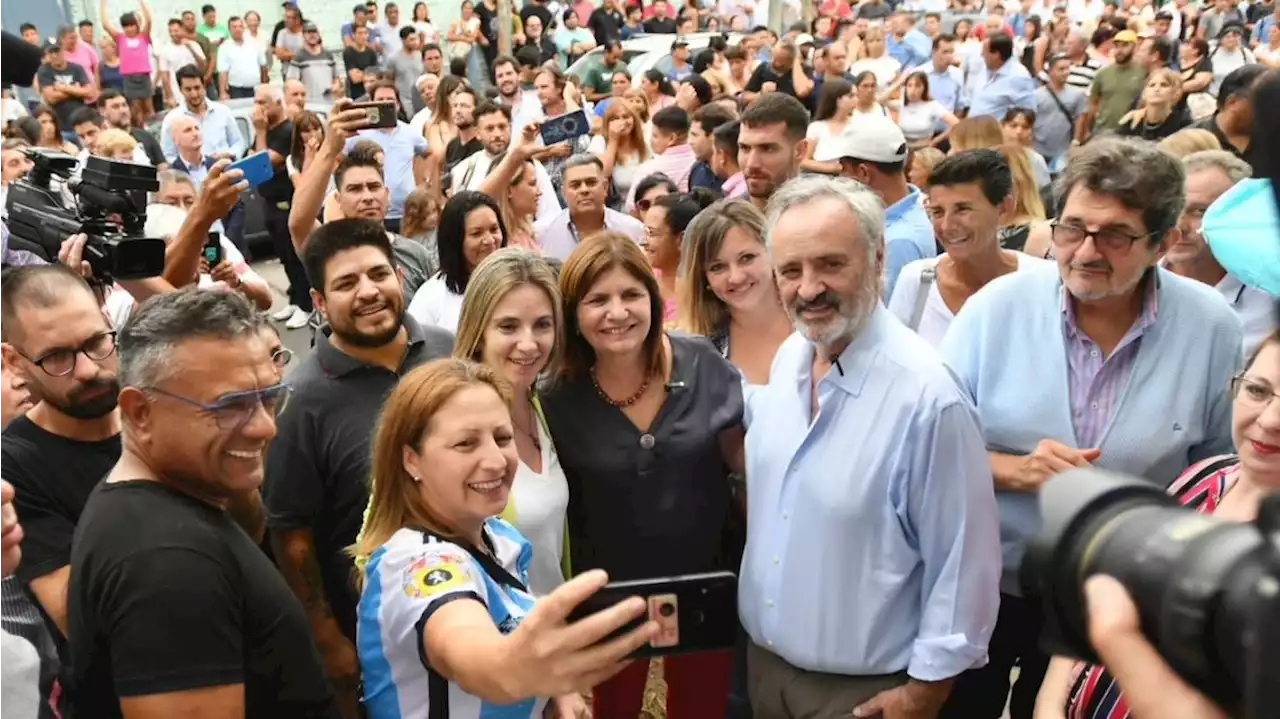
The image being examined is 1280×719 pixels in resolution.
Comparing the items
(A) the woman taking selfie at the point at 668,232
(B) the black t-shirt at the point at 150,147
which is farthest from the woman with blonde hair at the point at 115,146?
(A) the woman taking selfie at the point at 668,232

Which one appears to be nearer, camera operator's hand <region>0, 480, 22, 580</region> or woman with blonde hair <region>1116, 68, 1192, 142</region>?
camera operator's hand <region>0, 480, 22, 580</region>

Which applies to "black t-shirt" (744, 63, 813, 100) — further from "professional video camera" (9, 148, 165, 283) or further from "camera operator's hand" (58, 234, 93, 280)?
"camera operator's hand" (58, 234, 93, 280)

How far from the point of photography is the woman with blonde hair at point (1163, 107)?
24.5 feet

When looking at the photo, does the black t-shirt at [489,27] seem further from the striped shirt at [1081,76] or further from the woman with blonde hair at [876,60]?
the striped shirt at [1081,76]

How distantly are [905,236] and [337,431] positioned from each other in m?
2.23

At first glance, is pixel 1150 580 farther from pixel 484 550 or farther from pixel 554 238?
pixel 554 238

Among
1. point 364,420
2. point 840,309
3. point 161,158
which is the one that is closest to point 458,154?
point 161,158

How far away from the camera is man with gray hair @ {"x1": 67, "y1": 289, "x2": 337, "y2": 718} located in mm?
1621

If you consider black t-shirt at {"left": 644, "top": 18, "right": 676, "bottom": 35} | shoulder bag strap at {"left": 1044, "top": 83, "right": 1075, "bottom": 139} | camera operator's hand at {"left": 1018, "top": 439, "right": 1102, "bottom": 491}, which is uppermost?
black t-shirt at {"left": 644, "top": 18, "right": 676, "bottom": 35}

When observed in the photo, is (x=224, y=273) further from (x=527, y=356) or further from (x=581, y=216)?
(x=527, y=356)

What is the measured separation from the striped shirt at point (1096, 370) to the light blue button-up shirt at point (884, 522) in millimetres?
390

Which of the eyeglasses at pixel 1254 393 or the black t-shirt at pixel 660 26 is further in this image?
the black t-shirt at pixel 660 26

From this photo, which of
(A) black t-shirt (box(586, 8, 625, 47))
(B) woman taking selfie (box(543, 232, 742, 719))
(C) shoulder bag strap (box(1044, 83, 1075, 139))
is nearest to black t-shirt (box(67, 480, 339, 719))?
(B) woman taking selfie (box(543, 232, 742, 719))

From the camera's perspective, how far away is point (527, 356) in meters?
2.64
